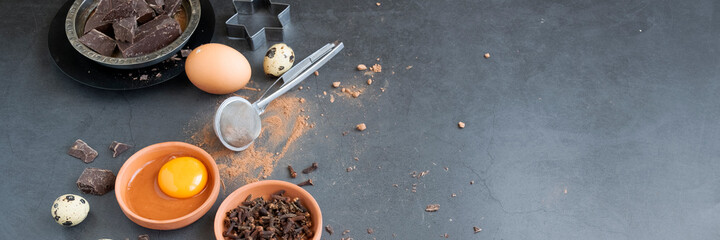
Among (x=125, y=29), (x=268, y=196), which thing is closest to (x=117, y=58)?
(x=125, y=29)

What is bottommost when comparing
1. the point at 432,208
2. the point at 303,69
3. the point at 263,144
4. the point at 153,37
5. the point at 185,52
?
the point at 432,208

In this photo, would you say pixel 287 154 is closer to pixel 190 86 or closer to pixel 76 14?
pixel 190 86

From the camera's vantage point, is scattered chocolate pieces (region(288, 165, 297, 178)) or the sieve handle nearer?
scattered chocolate pieces (region(288, 165, 297, 178))

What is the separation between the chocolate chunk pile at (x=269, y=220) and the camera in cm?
211

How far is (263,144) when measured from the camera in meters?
2.45

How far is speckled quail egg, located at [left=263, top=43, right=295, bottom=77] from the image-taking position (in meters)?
2.49

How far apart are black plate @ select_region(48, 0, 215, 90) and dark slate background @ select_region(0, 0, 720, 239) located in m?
0.09

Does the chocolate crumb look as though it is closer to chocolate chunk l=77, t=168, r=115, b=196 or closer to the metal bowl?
the metal bowl

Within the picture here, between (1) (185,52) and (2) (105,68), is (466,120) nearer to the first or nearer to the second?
(1) (185,52)

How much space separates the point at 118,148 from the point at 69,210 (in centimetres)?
34

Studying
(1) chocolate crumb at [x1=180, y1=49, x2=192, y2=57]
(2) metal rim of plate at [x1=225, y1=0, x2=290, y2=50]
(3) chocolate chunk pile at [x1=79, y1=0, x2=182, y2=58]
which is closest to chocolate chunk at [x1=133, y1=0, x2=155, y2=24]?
(3) chocolate chunk pile at [x1=79, y1=0, x2=182, y2=58]

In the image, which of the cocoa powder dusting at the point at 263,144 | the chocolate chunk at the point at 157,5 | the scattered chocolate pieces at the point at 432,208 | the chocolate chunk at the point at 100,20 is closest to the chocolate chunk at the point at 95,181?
the cocoa powder dusting at the point at 263,144

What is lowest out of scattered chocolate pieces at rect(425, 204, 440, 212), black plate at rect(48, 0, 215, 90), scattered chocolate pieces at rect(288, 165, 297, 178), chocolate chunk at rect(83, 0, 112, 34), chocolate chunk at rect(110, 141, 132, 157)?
scattered chocolate pieces at rect(425, 204, 440, 212)

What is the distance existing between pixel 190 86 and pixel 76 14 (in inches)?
24.4
